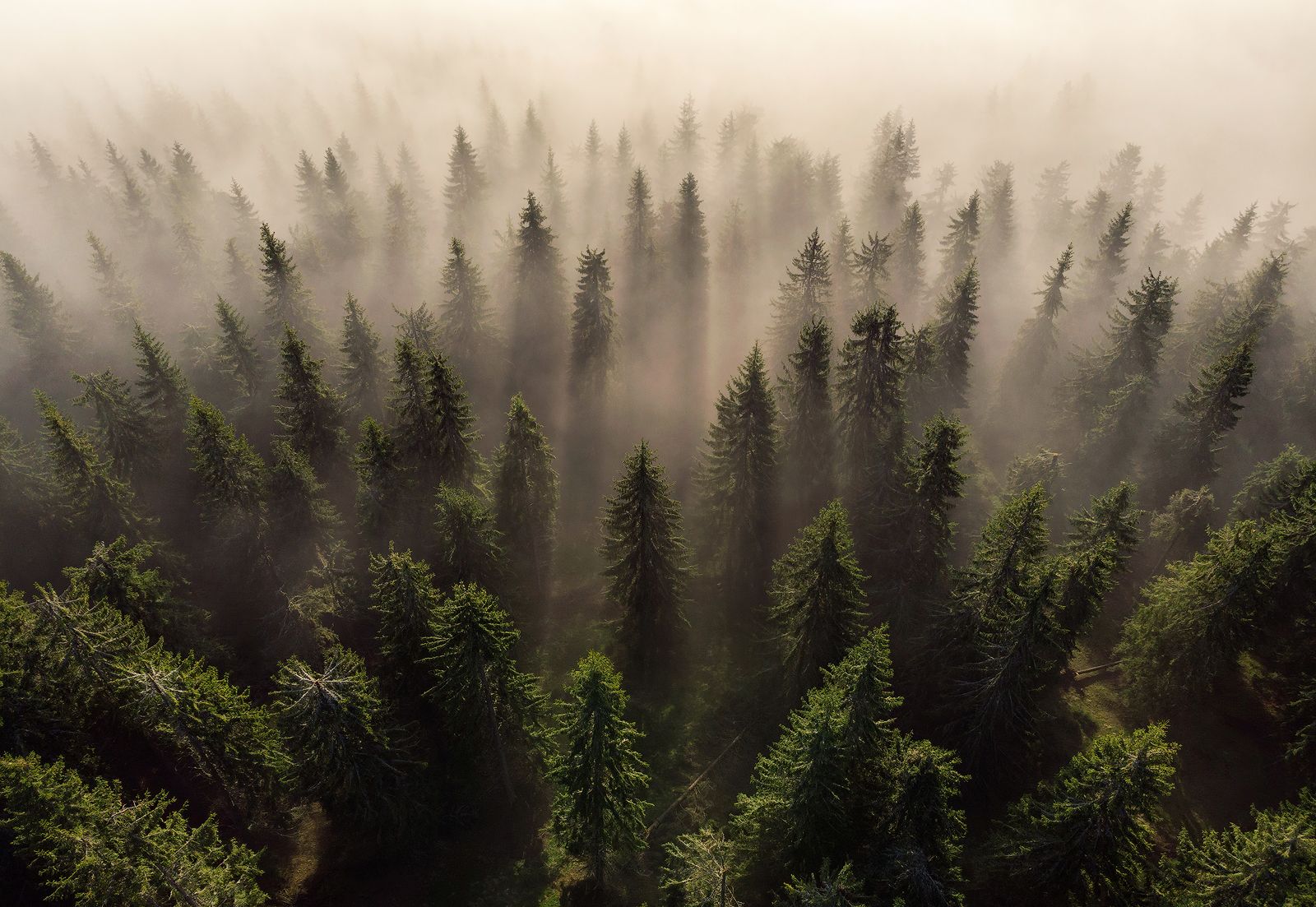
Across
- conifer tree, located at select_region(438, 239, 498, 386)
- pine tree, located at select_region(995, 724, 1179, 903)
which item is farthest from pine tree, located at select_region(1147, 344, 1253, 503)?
conifer tree, located at select_region(438, 239, 498, 386)

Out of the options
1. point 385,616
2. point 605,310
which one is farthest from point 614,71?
point 385,616

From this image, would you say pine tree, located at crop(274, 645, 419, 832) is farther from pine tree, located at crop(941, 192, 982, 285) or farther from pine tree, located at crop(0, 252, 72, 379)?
pine tree, located at crop(941, 192, 982, 285)

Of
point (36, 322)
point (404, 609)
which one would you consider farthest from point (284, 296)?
point (404, 609)

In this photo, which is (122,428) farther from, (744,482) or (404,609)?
(744,482)

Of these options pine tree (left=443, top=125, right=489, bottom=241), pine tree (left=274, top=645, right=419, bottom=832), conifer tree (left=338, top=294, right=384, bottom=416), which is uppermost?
pine tree (left=443, top=125, right=489, bottom=241)

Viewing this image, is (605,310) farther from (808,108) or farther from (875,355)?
(808,108)

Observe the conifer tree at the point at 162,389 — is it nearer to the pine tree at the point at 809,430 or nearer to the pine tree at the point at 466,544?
the pine tree at the point at 466,544

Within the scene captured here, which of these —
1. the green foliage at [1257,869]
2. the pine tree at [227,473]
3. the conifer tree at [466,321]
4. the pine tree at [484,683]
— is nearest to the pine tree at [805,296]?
the conifer tree at [466,321]
